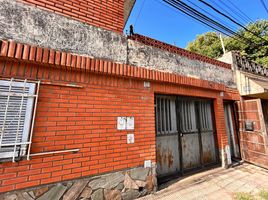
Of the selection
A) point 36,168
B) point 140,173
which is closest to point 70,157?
point 36,168

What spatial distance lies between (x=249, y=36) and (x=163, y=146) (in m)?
18.1

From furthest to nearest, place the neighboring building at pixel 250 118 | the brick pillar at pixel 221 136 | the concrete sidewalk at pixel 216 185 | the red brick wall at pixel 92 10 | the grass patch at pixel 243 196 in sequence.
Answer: the neighboring building at pixel 250 118 < the brick pillar at pixel 221 136 < the concrete sidewalk at pixel 216 185 < the grass patch at pixel 243 196 < the red brick wall at pixel 92 10

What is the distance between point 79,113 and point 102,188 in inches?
61.1

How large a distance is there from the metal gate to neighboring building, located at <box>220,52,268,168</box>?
5.03 ft

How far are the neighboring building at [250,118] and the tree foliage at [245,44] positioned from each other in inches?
348

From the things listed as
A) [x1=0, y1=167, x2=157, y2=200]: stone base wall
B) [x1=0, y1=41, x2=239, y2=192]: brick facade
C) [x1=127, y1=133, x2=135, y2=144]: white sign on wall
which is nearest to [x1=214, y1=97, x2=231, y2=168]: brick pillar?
[x1=0, y1=41, x2=239, y2=192]: brick facade

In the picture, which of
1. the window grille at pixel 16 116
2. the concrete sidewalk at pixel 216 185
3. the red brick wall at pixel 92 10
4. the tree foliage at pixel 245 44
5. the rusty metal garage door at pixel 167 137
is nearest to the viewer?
the window grille at pixel 16 116

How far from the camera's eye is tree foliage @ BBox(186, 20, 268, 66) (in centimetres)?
1405

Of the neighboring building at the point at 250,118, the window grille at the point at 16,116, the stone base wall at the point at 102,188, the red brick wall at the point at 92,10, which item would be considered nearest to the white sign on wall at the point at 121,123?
the stone base wall at the point at 102,188

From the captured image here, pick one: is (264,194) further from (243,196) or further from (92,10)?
(92,10)

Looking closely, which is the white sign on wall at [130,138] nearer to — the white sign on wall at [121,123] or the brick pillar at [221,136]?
the white sign on wall at [121,123]

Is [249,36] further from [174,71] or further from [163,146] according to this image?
[163,146]

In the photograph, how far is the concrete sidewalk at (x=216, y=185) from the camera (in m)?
3.07

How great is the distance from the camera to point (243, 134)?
5.47m
